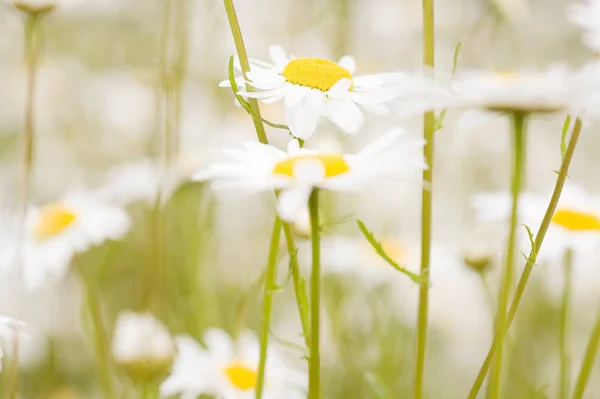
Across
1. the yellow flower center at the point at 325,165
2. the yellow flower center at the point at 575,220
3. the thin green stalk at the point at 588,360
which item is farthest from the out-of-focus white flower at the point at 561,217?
the yellow flower center at the point at 325,165

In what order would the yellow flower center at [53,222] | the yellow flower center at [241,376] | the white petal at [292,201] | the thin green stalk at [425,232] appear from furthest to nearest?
1. the yellow flower center at [53,222]
2. the yellow flower center at [241,376]
3. the thin green stalk at [425,232]
4. the white petal at [292,201]

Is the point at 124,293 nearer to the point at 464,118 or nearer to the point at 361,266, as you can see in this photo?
the point at 361,266

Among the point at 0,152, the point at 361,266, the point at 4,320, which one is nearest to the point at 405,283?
the point at 361,266

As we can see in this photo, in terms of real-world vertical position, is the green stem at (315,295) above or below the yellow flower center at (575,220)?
below

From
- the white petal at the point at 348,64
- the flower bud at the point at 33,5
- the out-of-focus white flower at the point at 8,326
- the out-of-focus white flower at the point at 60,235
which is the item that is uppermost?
the flower bud at the point at 33,5

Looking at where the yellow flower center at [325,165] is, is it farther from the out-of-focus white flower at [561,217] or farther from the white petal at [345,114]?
the out-of-focus white flower at [561,217]

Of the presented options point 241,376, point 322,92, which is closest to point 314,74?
point 322,92

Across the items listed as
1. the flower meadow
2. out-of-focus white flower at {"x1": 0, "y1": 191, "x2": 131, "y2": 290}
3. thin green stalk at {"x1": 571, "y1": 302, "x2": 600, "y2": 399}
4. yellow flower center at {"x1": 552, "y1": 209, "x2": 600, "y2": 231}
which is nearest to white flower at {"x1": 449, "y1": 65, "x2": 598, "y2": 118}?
the flower meadow
